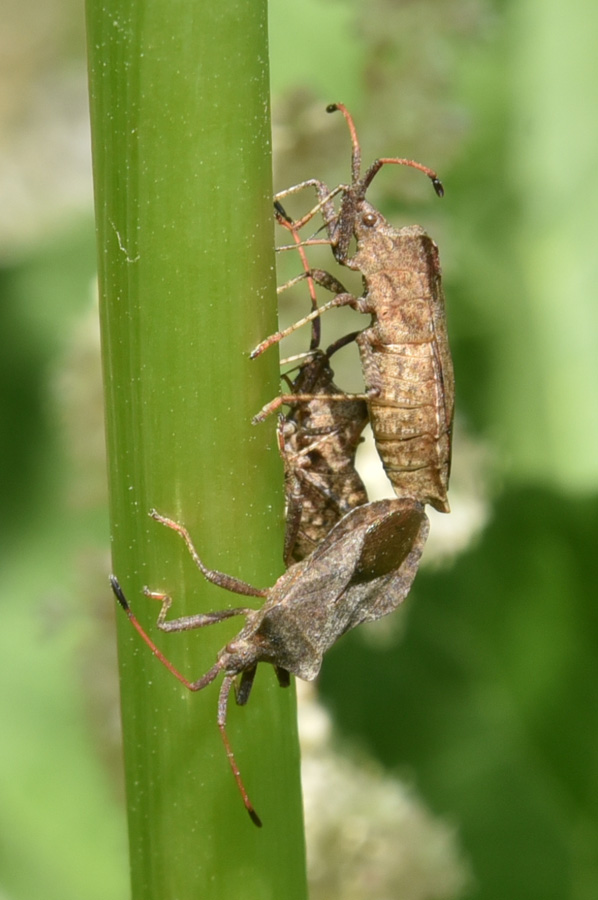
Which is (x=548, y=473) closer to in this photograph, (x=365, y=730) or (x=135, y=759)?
(x=365, y=730)

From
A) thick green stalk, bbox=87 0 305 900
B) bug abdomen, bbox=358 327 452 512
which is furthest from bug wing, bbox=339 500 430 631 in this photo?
thick green stalk, bbox=87 0 305 900

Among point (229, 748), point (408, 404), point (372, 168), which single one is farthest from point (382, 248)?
point (229, 748)

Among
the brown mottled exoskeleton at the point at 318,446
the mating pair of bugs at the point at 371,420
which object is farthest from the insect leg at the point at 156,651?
the brown mottled exoskeleton at the point at 318,446

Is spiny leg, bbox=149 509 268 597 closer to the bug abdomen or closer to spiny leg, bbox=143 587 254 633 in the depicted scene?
spiny leg, bbox=143 587 254 633

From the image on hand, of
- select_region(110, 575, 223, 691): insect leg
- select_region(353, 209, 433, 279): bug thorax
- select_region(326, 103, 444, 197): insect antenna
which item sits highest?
select_region(326, 103, 444, 197): insect antenna

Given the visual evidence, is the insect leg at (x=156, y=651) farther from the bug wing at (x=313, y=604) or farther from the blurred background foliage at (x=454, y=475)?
the blurred background foliage at (x=454, y=475)

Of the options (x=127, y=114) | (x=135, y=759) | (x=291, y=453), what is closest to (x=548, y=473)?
(x=291, y=453)
